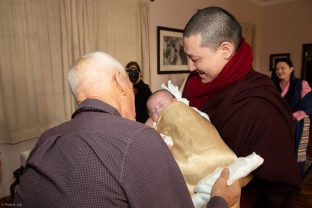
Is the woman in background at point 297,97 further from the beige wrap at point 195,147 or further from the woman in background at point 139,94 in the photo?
the beige wrap at point 195,147

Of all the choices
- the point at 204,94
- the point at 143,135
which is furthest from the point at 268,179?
the point at 143,135

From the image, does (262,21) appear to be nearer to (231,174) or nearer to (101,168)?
(231,174)

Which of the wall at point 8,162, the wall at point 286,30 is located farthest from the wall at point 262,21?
the wall at point 8,162

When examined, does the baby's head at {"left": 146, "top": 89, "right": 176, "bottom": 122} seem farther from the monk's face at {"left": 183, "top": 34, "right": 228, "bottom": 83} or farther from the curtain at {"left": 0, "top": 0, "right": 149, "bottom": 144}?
the curtain at {"left": 0, "top": 0, "right": 149, "bottom": 144}

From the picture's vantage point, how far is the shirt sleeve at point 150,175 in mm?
629

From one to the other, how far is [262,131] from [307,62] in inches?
215

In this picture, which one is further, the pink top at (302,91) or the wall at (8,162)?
the pink top at (302,91)

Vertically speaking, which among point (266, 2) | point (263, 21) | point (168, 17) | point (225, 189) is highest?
point (266, 2)

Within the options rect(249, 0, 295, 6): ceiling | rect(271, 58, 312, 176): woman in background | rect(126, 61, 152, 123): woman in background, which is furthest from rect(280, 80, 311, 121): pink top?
rect(249, 0, 295, 6): ceiling

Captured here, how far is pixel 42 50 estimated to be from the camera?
261 cm

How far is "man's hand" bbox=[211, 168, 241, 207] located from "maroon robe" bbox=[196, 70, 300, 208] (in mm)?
131

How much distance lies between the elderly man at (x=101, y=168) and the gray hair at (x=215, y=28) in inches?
22.6

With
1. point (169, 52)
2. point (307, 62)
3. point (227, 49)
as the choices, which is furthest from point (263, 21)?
point (227, 49)

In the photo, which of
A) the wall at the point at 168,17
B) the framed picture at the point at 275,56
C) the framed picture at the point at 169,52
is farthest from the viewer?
the framed picture at the point at 275,56
